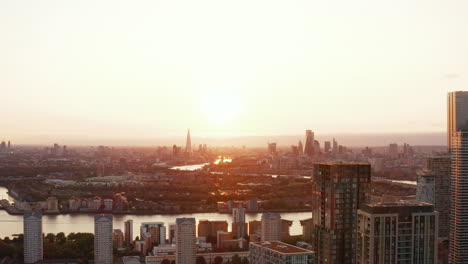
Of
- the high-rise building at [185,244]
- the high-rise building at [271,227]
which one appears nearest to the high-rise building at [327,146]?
the high-rise building at [271,227]

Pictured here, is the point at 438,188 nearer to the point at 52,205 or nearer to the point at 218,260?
the point at 218,260

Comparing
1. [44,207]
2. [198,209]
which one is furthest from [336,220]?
[44,207]

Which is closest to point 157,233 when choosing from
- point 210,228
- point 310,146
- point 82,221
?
point 210,228

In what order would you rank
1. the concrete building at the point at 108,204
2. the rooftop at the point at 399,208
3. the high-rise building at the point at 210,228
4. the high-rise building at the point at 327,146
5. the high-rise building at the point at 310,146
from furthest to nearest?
the high-rise building at the point at 327,146 < the high-rise building at the point at 310,146 < the concrete building at the point at 108,204 < the high-rise building at the point at 210,228 < the rooftop at the point at 399,208

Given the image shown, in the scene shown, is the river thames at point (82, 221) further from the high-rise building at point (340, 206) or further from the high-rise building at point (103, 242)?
the high-rise building at point (340, 206)

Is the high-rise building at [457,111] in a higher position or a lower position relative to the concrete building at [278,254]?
higher

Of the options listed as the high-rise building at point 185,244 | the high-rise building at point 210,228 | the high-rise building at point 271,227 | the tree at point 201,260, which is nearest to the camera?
the high-rise building at point 185,244

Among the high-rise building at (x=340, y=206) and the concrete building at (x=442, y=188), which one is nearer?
the high-rise building at (x=340, y=206)

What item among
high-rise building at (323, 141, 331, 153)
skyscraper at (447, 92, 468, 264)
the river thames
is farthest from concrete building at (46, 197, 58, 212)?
high-rise building at (323, 141, 331, 153)

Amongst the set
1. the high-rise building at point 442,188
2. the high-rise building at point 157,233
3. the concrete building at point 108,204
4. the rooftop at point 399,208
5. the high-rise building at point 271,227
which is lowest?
the concrete building at point 108,204
